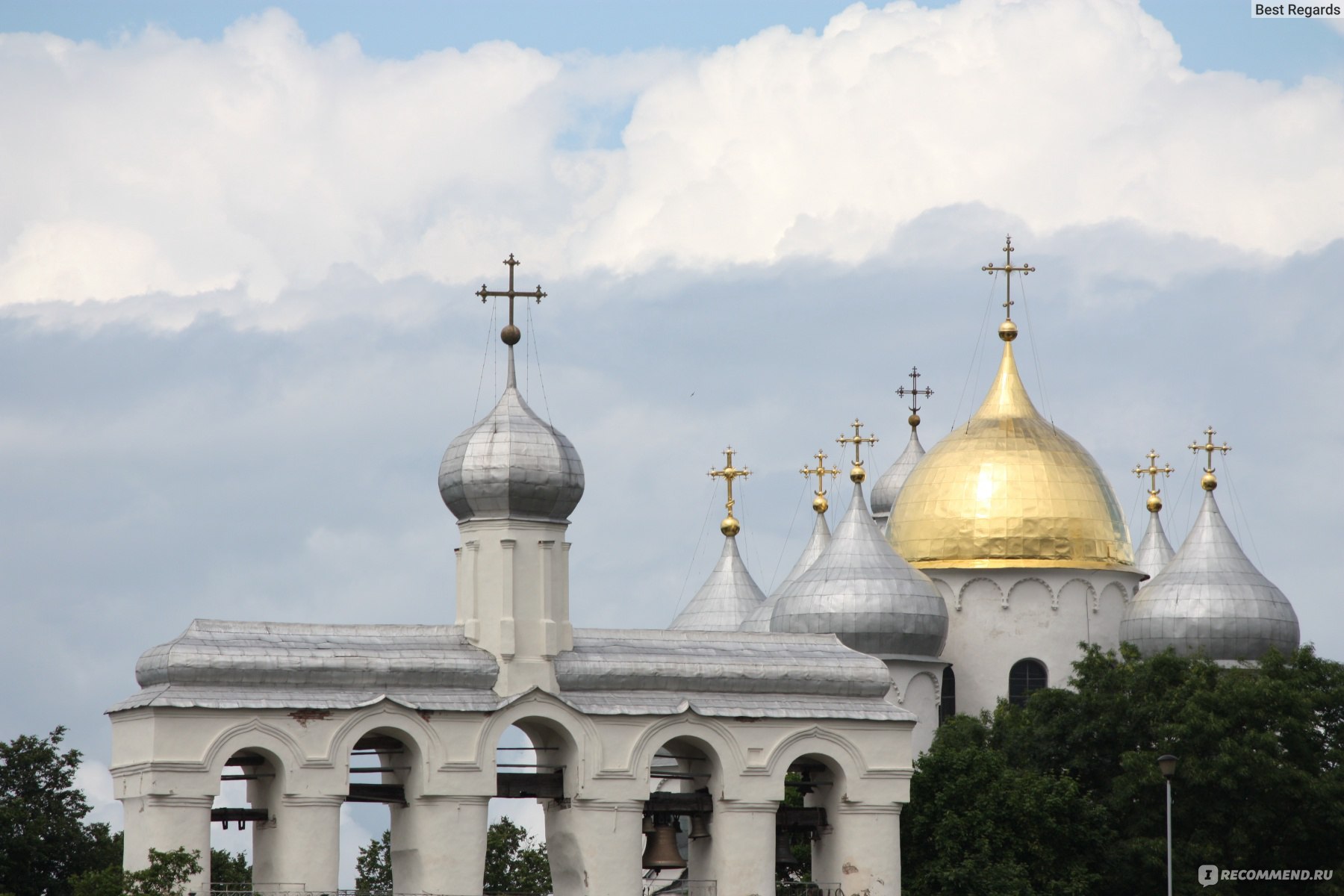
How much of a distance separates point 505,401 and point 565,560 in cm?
265

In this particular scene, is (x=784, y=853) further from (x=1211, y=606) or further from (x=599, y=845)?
(x=1211, y=606)

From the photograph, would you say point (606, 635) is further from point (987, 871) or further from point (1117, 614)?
point (1117, 614)

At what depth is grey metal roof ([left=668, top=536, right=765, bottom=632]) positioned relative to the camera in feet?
206

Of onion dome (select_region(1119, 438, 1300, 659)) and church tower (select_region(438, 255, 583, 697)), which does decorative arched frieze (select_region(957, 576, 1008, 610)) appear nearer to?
onion dome (select_region(1119, 438, 1300, 659))

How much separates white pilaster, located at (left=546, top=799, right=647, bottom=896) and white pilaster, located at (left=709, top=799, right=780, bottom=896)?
1.24m

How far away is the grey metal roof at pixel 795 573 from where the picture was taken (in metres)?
57.3

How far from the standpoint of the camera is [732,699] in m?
43.6

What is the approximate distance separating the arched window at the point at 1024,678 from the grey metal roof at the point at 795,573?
4553mm

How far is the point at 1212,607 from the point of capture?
184 feet

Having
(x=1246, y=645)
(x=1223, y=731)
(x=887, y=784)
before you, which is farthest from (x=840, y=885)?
(x=1246, y=645)

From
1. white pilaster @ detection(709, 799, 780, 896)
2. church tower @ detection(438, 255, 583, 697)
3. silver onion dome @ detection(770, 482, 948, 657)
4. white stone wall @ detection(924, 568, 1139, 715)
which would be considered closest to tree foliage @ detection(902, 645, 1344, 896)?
silver onion dome @ detection(770, 482, 948, 657)

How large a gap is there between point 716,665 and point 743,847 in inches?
107
